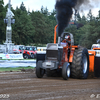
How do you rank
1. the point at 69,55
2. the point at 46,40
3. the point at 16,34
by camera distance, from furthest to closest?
1. the point at 46,40
2. the point at 16,34
3. the point at 69,55

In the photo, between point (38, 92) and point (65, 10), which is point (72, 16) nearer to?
point (65, 10)

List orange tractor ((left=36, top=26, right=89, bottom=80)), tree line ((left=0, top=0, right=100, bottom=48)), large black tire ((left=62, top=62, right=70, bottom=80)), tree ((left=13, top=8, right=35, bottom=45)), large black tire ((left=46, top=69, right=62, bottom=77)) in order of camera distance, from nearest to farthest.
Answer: large black tire ((left=62, top=62, right=70, bottom=80)) < orange tractor ((left=36, top=26, right=89, bottom=80)) < large black tire ((left=46, top=69, right=62, bottom=77)) < tree line ((left=0, top=0, right=100, bottom=48)) < tree ((left=13, top=8, right=35, bottom=45))

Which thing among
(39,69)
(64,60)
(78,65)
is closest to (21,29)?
(64,60)

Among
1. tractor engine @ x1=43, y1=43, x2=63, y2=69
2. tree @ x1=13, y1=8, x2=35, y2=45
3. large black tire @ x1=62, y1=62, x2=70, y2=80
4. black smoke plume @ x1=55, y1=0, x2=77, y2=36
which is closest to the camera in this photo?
large black tire @ x1=62, y1=62, x2=70, y2=80

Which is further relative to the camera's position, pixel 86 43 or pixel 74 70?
pixel 86 43

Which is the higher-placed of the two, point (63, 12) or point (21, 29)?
point (21, 29)

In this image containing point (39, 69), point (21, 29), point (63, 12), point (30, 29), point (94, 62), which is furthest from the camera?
point (30, 29)

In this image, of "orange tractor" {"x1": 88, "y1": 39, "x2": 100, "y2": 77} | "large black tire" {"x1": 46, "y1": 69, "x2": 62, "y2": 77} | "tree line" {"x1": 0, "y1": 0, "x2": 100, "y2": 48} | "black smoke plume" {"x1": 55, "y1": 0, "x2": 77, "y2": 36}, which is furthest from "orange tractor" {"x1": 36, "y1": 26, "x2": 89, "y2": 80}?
"tree line" {"x1": 0, "y1": 0, "x2": 100, "y2": 48}

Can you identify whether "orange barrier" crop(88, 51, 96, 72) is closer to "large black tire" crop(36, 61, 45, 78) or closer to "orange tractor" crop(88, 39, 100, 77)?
"orange tractor" crop(88, 39, 100, 77)

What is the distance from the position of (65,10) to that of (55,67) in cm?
367

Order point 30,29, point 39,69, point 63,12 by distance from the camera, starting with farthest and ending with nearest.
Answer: point 30,29 < point 63,12 < point 39,69

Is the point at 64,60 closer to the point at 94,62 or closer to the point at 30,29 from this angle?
the point at 94,62

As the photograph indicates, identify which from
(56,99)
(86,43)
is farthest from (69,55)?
(86,43)

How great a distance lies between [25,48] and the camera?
3544 centimetres
